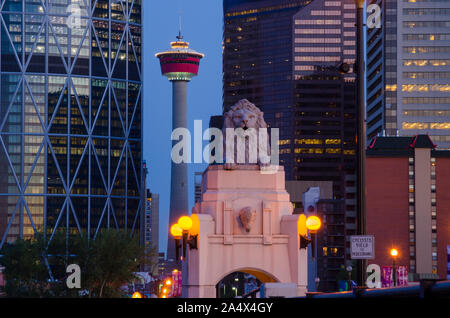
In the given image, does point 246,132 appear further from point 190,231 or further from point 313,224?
point 313,224

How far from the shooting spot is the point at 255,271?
3188 cm

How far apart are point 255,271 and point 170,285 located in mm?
56855

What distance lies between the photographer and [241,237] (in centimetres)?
3122

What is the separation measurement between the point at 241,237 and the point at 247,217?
27.8 inches

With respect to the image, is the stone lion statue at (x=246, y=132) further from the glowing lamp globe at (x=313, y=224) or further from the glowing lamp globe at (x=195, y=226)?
the glowing lamp globe at (x=313, y=224)

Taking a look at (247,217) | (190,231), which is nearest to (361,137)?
(247,217)

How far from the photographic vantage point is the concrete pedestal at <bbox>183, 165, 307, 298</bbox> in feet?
102

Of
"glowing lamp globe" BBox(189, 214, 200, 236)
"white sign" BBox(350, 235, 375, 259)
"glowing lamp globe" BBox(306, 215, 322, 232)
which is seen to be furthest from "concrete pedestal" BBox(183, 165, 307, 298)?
"white sign" BBox(350, 235, 375, 259)

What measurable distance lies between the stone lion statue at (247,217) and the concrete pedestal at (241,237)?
77 millimetres

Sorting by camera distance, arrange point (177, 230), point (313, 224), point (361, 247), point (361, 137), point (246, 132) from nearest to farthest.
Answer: point (361, 247) < point (361, 137) < point (313, 224) < point (177, 230) < point (246, 132)

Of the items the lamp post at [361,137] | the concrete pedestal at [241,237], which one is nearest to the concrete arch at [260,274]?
the concrete pedestal at [241,237]

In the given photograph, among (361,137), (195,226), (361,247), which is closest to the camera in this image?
(361,247)

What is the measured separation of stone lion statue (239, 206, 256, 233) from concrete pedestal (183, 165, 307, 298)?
77 millimetres
